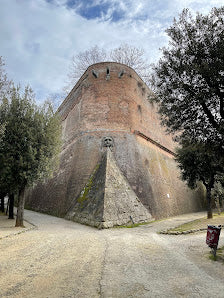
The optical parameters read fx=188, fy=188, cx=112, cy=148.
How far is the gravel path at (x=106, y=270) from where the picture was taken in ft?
9.93

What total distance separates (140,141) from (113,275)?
1424 cm

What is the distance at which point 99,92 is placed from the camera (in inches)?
678

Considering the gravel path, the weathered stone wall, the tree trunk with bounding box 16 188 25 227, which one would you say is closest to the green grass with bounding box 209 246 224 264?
the gravel path

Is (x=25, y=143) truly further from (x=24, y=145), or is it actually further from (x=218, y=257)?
(x=218, y=257)

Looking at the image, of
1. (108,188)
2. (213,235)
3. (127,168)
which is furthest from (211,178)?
(213,235)

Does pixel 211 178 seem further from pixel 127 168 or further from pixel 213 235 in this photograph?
pixel 213 235

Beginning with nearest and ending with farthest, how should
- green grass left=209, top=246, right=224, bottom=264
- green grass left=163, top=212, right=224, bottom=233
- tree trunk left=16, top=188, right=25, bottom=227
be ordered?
green grass left=209, top=246, right=224, bottom=264 < green grass left=163, top=212, right=224, bottom=233 < tree trunk left=16, top=188, right=25, bottom=227

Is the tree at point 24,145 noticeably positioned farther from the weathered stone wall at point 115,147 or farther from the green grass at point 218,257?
the green grass at point 218,257

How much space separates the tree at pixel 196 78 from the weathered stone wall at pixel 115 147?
783 cm

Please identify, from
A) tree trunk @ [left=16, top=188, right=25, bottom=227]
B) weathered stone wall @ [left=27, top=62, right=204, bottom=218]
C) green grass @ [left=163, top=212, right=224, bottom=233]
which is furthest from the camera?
weathered stone wall @ [left=27, top=62, right=204, bottom=218]

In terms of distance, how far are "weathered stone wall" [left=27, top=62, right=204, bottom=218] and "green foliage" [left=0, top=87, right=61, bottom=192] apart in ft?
13.8

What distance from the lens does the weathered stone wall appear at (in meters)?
14.5

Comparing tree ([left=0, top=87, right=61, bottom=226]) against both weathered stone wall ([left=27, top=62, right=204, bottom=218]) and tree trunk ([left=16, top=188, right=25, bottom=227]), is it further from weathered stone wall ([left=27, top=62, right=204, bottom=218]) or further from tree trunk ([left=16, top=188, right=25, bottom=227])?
weathered stone wall ([left=27, top=62, right=204, bottom=218])

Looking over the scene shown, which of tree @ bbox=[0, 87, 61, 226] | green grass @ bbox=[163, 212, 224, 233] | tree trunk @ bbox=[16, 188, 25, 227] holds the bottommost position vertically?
green grass @ bbox=[163, 212, 224, 233]
